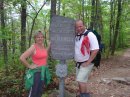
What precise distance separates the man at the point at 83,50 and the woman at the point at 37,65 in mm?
856

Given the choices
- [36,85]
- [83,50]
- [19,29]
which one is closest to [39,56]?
[36,85]

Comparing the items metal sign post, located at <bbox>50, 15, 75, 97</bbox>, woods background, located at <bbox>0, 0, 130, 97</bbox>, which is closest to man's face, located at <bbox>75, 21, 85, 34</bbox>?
metal sign post, located at <bbox>50, 15, 75, 97</bbox>

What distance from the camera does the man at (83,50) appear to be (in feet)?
18.3

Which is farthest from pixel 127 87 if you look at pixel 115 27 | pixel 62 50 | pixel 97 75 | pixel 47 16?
pixel 115 27

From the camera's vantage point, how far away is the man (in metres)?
5.59

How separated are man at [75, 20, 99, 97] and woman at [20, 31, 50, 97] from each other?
33.7 inches

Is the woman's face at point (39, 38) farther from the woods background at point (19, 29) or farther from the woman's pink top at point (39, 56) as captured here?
the woods background at point (19, 29)

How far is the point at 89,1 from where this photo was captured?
1952 centimetres

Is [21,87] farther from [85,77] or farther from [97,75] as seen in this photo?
[97,75]

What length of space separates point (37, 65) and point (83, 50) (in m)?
1.13

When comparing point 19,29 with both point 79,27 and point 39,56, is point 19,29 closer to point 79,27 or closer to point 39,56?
point 79,27

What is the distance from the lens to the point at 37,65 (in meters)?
5.29

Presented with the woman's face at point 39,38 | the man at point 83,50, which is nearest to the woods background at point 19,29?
the man at point 83,50

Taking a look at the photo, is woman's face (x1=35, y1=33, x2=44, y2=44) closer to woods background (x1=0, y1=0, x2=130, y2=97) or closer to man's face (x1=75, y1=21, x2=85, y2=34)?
man's face (x1=75, y1=21, x2=85, y2=34)
